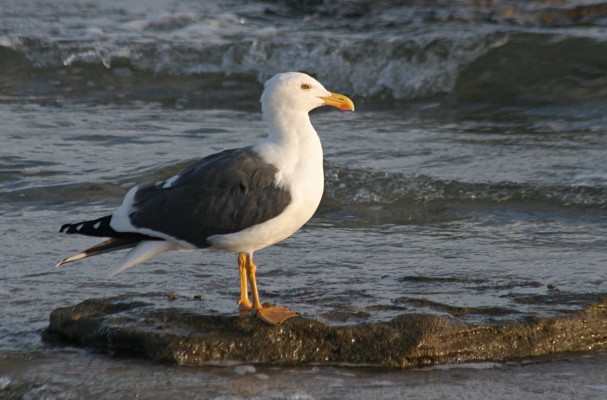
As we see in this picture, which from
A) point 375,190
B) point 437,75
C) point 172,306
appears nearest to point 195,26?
point 437,75

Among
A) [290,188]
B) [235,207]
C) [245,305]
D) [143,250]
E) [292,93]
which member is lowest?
[245,305]

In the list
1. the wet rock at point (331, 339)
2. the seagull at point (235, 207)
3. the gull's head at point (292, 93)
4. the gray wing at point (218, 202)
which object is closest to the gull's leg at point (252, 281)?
the seagull at point (235, 207)

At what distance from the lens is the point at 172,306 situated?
5055mm

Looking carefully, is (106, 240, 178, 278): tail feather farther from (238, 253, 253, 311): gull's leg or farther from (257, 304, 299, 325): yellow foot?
(257, 304, 299, 325): yellow foot

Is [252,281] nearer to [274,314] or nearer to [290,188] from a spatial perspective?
[274,314]

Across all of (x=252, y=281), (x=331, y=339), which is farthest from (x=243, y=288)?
(x=331, y=339)

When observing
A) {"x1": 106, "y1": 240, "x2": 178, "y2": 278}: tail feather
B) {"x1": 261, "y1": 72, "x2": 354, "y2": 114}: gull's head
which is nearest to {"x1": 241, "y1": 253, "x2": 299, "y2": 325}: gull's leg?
{"x1": 106, "y1": 240, "x2": 178, "y2": 278}: tail feather

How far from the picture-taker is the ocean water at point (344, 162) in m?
4.62

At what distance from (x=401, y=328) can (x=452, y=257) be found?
5.61ft

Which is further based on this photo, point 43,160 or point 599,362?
point 43,160

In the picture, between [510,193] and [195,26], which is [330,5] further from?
[510,193]

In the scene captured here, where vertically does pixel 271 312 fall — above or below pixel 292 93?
below

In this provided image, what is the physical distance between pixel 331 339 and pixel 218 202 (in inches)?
32.8

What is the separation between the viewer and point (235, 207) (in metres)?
4.98
